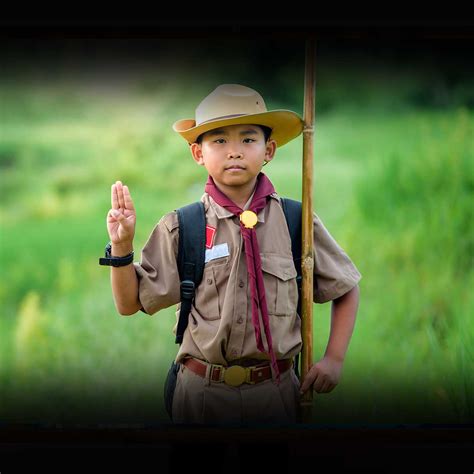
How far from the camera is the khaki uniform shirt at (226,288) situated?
2359 mm

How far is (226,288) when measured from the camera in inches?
93.2

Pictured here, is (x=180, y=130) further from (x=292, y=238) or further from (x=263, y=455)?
(x=263, y=455)

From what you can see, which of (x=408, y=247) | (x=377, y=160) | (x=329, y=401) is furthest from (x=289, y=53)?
(x=329, y=401)

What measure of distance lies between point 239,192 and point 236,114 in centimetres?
22

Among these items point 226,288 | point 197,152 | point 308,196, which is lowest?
point 226,288

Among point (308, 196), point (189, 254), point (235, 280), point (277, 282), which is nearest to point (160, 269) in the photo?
point (189, 254)

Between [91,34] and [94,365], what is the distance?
96cm

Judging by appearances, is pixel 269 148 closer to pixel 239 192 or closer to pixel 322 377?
pixel 239 192

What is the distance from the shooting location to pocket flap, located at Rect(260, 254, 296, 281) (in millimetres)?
2391

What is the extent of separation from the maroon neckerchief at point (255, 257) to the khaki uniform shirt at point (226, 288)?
0.02 metres

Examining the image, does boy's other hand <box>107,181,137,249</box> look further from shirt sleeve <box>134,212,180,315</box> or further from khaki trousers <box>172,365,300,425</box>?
khaki trousers <box>172,365,300,425</box>

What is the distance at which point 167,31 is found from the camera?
2367 mm

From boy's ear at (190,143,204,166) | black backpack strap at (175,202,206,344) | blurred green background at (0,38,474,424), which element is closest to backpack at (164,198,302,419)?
black backpack strap at (175,202,206,344)

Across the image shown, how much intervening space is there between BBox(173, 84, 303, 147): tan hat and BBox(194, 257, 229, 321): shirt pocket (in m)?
0.36
